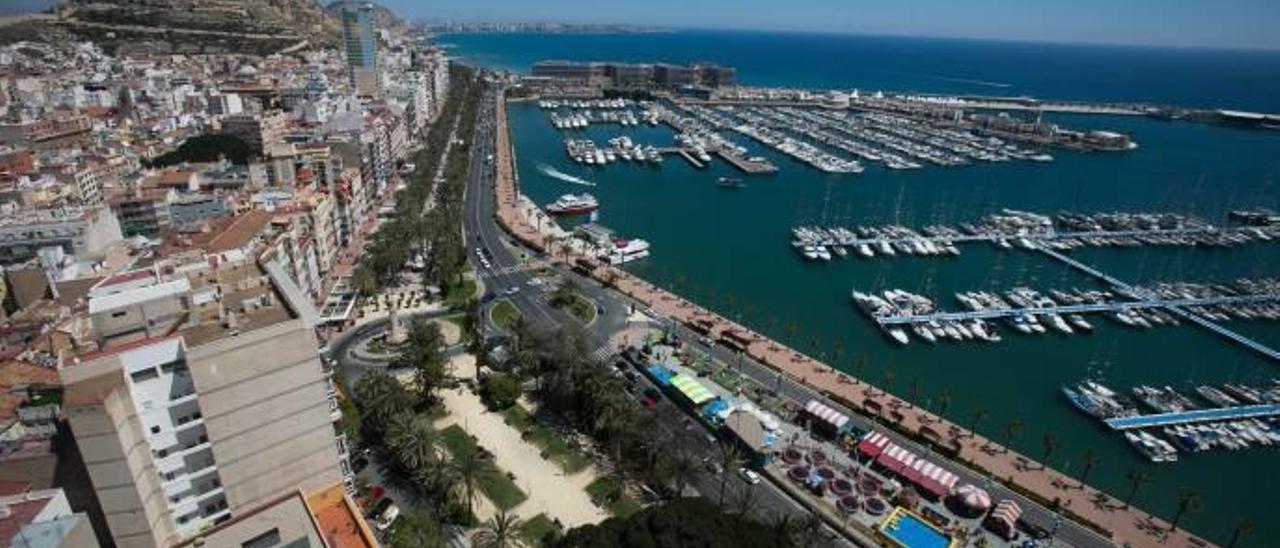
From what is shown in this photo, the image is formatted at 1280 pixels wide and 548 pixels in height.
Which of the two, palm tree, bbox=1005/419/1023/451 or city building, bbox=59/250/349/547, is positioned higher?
city building, bbox=59/250/349/547

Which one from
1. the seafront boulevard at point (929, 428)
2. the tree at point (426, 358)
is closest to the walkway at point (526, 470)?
the tree at point (426, 358)

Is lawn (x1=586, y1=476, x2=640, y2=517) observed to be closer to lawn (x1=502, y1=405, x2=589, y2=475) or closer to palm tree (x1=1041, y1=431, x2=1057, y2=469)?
lawn (x1=502, y1=405, x2=589, y2=475)

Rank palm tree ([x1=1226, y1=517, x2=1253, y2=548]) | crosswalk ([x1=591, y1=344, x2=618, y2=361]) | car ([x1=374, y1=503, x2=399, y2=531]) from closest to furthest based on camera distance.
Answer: palm tree ([x1=1226, y1=517, x2=1253, y2=548]) < car ([x1=374, y1=503, x2=399, y2=531]) < crosswalk ([x1=591, y1=344, x2=618, y2=361])

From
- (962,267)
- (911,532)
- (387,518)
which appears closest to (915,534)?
(911,532)

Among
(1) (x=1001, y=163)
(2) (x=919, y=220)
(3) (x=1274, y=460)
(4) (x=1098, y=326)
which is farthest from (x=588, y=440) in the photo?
(1) (x=1001, y=163)

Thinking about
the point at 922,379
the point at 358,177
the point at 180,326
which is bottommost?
the point at 922,379

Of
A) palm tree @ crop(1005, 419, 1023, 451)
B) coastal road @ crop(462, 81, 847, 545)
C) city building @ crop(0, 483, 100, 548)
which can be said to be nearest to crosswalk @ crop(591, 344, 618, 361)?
coastal road @ crop(462, 81, 847, 545)

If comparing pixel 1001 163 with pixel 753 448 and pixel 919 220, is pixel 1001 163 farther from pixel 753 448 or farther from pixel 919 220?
pixel 753 448
